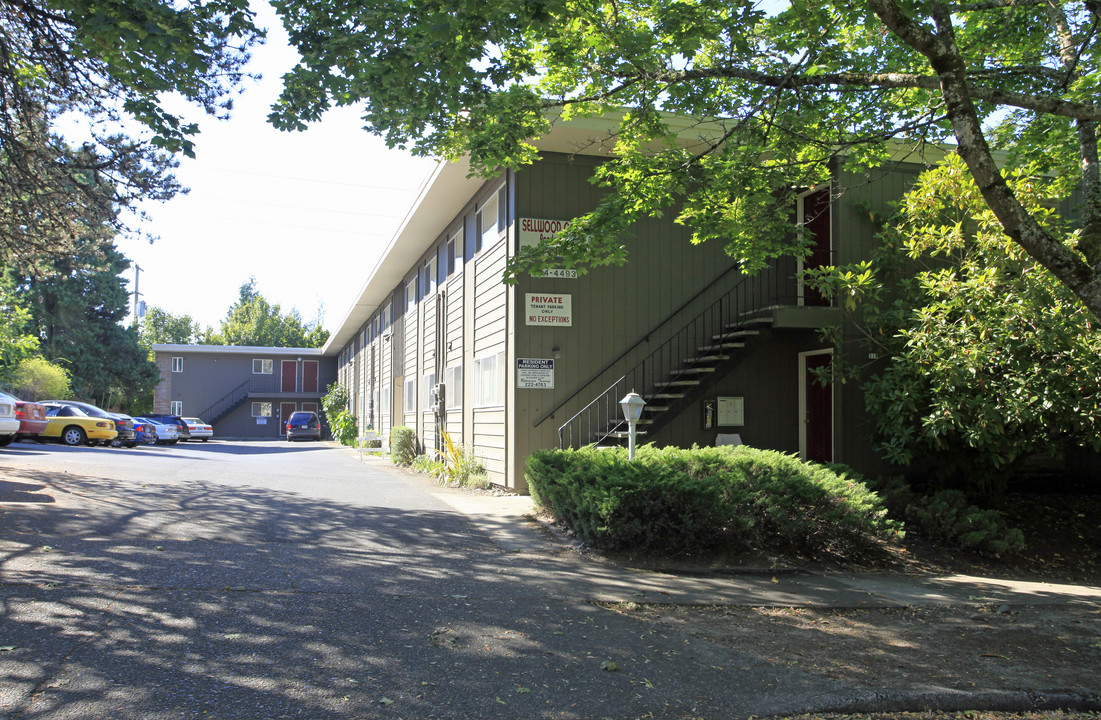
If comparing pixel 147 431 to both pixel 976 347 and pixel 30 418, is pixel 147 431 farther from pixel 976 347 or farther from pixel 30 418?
pixel 976 347

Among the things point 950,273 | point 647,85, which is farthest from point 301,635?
point 950,273

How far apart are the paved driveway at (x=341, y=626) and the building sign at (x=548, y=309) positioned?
4.52 meters

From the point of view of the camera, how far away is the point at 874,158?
9.20 meters

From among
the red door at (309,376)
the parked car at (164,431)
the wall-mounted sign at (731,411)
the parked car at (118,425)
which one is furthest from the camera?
the red door at (309,376)

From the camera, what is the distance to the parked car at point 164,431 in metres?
33.5

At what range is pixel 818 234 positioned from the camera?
14.2 m

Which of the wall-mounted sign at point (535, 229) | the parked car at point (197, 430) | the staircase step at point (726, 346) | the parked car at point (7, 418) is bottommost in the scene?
the parked car at point (197, 430)

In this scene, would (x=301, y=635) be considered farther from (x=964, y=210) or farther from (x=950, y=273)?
(x=964, y=210)

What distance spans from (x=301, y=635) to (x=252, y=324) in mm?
74199

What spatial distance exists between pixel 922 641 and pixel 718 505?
2553mm

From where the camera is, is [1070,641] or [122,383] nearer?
[1070,641]

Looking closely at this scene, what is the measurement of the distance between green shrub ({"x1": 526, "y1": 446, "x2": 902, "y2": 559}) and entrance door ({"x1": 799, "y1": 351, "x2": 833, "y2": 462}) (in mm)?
4657

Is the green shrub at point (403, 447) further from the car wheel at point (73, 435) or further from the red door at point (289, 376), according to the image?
the red door at point (289, 376)

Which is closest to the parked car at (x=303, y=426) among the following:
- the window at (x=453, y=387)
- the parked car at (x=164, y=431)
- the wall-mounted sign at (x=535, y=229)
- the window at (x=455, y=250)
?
the parked car at (x=164, y=431)
